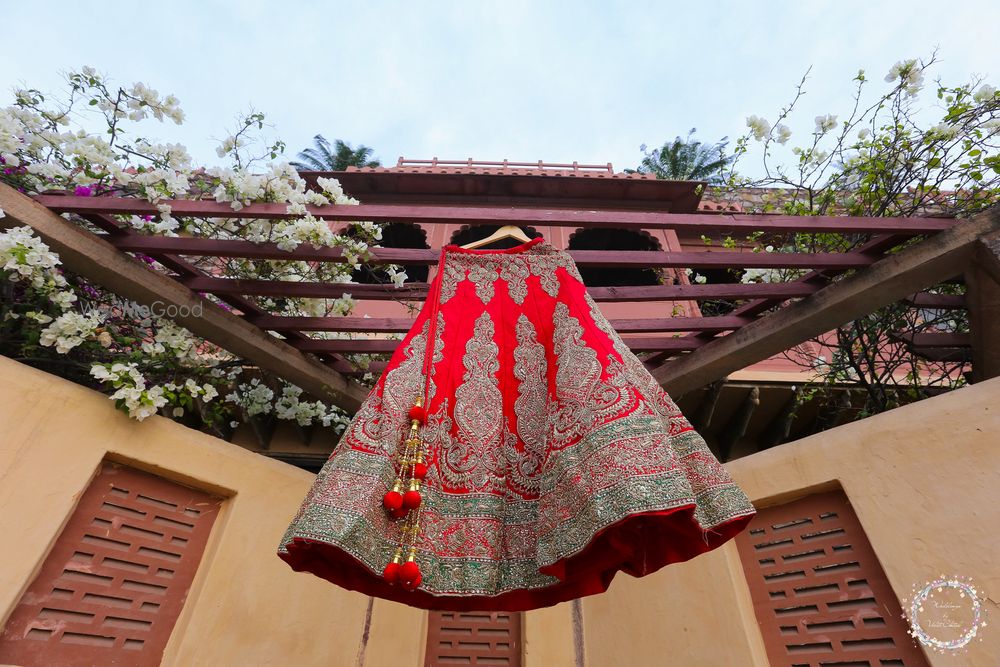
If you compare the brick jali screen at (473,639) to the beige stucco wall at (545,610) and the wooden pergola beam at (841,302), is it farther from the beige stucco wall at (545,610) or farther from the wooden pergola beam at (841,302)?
→ the wooden pergola beam at (841,302)

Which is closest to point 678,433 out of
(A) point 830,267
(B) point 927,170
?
(A) point 830,267

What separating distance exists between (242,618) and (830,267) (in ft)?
10.5

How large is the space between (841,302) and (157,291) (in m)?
3.32

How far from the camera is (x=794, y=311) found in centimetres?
276

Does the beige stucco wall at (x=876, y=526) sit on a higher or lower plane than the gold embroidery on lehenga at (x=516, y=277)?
lower

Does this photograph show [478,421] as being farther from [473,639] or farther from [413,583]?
[473,639]

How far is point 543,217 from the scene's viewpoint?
2.46 m

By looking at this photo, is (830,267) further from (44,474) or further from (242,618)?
(44,474)

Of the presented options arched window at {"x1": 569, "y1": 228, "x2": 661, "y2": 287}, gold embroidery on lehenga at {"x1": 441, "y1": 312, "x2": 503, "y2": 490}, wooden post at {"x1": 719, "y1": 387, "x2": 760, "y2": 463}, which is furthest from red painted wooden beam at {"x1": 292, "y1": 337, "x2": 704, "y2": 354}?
arched window at {"x1": 569, "y1": 228, "x2": 661, "y2": 287}

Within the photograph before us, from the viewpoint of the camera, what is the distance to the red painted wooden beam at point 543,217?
2.34 meters

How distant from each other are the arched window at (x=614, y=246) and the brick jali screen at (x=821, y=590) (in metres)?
4.31

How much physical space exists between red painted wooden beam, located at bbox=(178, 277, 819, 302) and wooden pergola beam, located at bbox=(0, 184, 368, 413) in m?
0.13

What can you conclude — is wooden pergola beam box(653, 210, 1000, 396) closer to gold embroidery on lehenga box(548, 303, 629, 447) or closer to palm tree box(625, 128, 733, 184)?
gold embroidery on lehenga box(548, 303, 629, 447)

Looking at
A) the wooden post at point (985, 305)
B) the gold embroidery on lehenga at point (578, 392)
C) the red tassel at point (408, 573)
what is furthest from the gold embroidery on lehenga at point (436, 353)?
the wooden post at point (985, 305)
